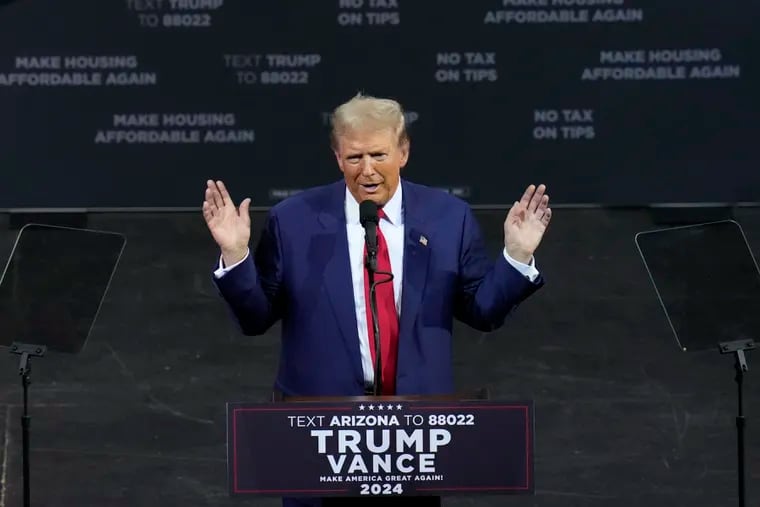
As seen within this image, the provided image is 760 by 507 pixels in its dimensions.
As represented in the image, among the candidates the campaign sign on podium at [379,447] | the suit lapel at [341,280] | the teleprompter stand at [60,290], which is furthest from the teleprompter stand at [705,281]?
the teleprompter stand at [60,290]

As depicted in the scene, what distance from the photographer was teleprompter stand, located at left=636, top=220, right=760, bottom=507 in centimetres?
444

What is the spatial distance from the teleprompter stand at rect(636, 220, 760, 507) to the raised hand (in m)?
1.04

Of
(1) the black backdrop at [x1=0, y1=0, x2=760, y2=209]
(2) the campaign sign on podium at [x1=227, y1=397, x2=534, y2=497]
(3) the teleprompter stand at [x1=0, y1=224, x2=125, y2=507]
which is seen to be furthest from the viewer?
(1) the black backdrop at [x1=0, y1=0, x2=760, y2=209]

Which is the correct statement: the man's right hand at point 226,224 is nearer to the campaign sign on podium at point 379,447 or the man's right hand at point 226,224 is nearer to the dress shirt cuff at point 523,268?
the campaign sign on podium at point 379,447

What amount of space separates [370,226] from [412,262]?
11.5 inches

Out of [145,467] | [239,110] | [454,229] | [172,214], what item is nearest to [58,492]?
[145,467]

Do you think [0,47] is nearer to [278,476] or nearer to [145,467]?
[145,467]

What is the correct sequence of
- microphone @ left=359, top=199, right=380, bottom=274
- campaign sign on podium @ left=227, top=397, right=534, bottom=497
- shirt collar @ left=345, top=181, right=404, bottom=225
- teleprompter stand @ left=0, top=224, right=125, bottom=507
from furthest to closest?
teleprompter stand @ left=0, top=224, right=125, bottom=507
shirt collar @ left=345, top=181, right=404, bottom=225
microphone @ left=359, top=199, right=380, bottom=274
campaign sign on podium @ left=227, top=397, right=534, bottom=497

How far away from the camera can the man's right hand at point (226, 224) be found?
11.0ft

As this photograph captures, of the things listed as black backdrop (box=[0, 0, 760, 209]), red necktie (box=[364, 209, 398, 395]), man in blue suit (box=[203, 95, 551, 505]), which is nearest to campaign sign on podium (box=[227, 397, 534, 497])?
man in blue suit (box=[203, 95, 551, 505])

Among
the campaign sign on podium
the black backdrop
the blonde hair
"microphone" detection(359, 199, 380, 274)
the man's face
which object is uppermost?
the black backdrop

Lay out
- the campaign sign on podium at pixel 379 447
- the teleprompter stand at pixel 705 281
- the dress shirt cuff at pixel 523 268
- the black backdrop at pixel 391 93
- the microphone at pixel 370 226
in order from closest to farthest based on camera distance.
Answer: the campaign sign on podium at pixel 379 447 → the microphone at pixel 370 226 → the dress shirt cuff at pixel 523 268 → the teleprompter stand at pixel 705 281 → the black backdrop at pixel 391 93

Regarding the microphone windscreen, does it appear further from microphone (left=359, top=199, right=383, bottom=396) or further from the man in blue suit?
the man in blue suit

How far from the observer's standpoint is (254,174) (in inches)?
220
